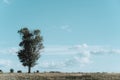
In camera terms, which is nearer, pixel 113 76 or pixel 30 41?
pixel 113 76

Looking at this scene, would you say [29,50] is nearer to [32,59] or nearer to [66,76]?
[32,59]

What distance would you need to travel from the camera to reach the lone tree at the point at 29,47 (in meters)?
96.0

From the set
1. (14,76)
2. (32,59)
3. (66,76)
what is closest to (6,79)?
(14,76)

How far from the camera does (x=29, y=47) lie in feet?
318

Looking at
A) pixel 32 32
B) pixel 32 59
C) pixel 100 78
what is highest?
pixel 32 32

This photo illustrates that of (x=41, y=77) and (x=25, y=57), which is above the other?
(x=25, y=57)

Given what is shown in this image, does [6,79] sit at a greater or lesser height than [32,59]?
lesser

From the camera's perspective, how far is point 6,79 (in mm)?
65062

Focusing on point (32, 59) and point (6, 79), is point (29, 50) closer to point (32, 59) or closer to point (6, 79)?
point (32, 59)

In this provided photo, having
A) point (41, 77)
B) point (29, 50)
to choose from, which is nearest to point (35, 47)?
point (29, 50)

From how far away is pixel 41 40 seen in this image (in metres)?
98.8

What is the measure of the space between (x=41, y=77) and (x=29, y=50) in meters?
29.0

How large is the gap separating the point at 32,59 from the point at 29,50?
2.76 meters

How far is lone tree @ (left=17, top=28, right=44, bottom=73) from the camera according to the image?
96.0 m
